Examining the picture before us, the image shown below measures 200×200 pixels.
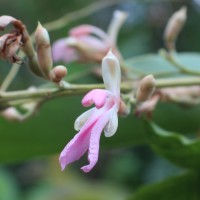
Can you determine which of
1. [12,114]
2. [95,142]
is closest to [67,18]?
[12,114]

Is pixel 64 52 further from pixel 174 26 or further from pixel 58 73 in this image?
pixel 58 73

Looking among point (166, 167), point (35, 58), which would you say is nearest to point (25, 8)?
point (166, 167)

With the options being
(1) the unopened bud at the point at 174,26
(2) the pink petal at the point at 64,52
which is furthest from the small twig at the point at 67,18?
(1) the unopened bud at the point at 174,26

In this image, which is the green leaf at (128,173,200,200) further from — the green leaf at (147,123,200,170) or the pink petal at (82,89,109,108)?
the pink petal at (82,89,109,108)

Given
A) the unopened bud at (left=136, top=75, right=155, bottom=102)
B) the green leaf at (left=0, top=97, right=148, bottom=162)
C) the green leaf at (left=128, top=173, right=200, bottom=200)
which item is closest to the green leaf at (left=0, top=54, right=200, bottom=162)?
the green leaf at (left=0, top=97, right=148, bottom=162)

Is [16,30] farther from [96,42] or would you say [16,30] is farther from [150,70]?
[150,70]
